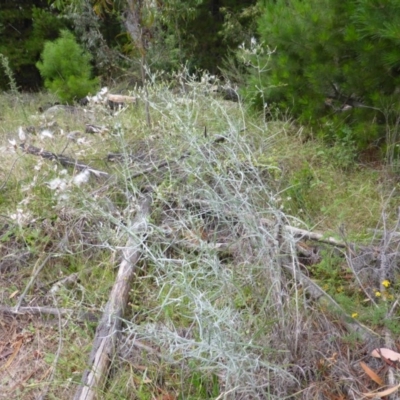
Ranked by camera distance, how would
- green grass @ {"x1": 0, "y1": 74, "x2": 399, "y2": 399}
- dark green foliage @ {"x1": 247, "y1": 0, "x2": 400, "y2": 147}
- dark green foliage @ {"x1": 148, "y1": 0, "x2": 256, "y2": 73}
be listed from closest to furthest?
green grass @ {"x1": 0, "y1": 74, "x2": 399, "y2": 399} < dark green foliage @ {"x1": 247, "y1": 0, "x2": 400, "y2": 147} < dark green foliage @ {"x1": 148, "y1": 0, "x2": 256, "y2": 73}

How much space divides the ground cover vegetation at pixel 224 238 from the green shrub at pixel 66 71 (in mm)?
1316

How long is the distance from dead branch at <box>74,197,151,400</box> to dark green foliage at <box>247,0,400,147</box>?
174 centimetres

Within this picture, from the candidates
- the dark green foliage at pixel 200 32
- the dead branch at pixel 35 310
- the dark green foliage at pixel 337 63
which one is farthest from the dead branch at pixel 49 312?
the dark green foliage at pixel 200 32

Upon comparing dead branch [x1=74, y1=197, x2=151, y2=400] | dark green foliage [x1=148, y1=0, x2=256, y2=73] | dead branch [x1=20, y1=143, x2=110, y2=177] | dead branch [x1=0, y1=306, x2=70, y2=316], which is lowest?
dark green foliage [x1=148, y1=0, x2=256, y2=73]

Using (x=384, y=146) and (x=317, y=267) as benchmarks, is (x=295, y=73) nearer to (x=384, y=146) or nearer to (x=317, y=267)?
(x=384, y=146)

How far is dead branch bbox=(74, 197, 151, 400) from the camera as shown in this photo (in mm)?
2080

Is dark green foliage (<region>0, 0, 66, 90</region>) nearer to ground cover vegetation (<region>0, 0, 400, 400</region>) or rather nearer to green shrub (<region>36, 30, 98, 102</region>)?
green shrub (<region>36, 30, 98, 102</region>)

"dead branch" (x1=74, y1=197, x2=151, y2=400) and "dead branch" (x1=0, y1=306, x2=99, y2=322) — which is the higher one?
"dead branch" (x1=74, y1=197, x2=151, y2=400)

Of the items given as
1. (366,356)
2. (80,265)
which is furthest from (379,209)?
(80,265)

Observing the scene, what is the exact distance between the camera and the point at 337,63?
11.9ft

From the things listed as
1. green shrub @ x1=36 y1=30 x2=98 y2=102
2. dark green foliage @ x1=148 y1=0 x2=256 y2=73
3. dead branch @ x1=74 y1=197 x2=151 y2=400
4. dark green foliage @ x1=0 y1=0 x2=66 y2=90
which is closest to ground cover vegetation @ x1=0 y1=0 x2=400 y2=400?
dead branch @ x1=74 y1=197 x2=151 y2=400

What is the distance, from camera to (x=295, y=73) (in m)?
3.92

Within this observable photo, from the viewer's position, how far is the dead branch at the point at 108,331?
2080 millimetres

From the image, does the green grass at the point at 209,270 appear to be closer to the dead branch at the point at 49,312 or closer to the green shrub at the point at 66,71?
the dead branch at the point at 49,312
